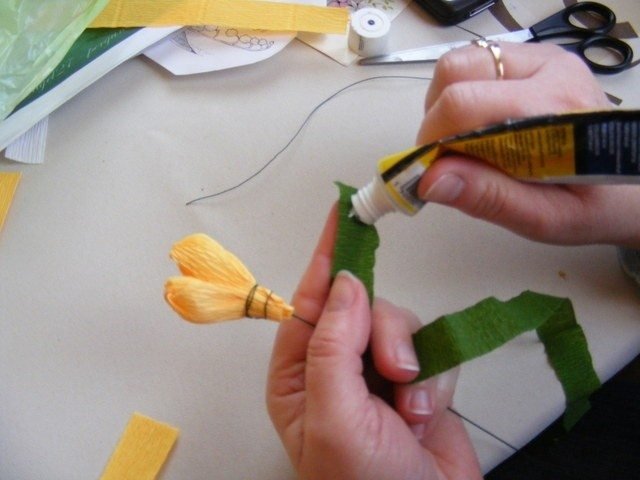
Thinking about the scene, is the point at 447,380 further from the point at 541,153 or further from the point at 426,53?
the point at 426,53

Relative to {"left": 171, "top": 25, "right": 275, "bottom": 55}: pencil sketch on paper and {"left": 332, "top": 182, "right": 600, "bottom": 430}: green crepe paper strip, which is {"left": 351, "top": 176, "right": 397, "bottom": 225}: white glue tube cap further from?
{"left": 171, "top": 25, "right": 275, "bottom": 55}: pencil sketch on paper

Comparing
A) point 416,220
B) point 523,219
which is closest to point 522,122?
point 523,219

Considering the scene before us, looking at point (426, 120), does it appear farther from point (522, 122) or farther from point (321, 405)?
point (321, 405)

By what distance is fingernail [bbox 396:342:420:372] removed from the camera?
0.43m

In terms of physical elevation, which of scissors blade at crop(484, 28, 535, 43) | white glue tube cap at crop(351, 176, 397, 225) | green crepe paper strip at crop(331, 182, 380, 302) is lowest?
green crepe paper strip at crop(331, 182, 380, 302)

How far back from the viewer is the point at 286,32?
27.8 inches

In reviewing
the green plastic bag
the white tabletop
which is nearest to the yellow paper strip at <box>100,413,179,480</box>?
the white tabletop

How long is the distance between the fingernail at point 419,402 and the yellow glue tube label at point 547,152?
142 mm

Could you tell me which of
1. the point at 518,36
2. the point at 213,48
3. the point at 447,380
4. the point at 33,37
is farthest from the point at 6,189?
the point at 518,36

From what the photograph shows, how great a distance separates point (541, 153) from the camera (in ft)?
1.32

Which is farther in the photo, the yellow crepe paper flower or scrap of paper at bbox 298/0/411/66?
scrap of paper at bbox 298/0/411/66

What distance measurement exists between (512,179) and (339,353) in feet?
0.62

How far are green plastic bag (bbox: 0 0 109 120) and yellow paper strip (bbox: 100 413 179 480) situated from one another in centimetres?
37

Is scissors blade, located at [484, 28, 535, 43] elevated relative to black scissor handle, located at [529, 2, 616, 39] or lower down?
lower down
